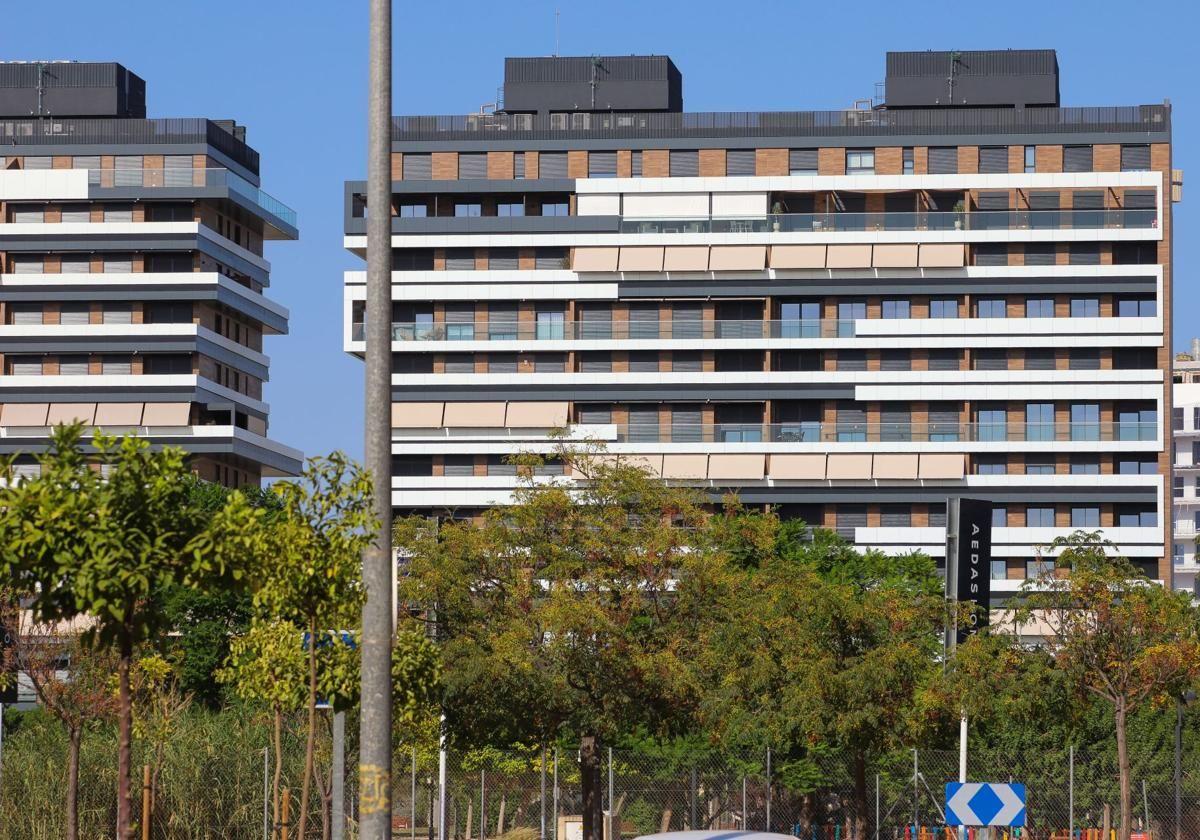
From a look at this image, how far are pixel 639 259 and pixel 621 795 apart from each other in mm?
55655

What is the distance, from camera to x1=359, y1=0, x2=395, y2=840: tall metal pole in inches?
469

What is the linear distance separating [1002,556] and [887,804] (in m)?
45.7

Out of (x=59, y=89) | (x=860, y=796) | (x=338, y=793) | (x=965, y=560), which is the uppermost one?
(x=59, y=89)

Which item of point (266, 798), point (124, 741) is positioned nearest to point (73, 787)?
point (266, 798)

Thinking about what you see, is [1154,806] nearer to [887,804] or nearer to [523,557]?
[887,804]

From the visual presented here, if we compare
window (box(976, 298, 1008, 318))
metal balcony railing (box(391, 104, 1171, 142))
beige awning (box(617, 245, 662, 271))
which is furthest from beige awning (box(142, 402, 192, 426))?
window (box(976, 298, 1008, 318))

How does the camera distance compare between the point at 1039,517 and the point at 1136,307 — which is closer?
the point at 1039,517

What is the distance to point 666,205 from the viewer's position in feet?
344

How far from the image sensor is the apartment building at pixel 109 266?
348 feet

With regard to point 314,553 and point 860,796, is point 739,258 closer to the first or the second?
point 860,796

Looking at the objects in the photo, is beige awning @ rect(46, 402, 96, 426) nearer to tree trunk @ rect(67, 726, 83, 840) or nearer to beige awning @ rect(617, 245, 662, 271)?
beige awning @ rect(617, 245, 662, 271)

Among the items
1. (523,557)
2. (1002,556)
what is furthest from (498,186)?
(523,557)

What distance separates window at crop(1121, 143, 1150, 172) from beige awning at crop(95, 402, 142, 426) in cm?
5297

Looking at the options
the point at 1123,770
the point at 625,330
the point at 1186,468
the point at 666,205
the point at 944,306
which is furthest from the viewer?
the point at 1186,468
